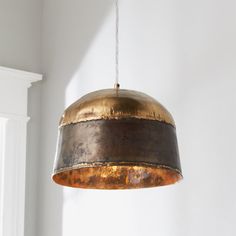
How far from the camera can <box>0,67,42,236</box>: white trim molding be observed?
3.53m

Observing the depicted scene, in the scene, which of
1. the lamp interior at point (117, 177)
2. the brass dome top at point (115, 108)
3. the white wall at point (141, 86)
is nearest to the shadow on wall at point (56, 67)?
the white wall at point (141, 86)

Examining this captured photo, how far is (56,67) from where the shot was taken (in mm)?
3725

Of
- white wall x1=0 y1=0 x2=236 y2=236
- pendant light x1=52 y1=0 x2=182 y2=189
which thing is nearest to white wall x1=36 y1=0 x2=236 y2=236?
white wall x1=0 y1=0 x2=236 y2=236

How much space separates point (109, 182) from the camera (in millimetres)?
2285

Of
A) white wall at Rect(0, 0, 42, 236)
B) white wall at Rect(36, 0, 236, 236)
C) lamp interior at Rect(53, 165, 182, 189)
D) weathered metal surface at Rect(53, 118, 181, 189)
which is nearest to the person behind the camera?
weathered metal surface at Rect(53, 118, 181, 189)

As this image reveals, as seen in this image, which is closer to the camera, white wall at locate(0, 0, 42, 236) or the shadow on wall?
the shadow on wall

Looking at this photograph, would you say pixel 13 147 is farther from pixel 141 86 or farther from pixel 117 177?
pixel 117 177

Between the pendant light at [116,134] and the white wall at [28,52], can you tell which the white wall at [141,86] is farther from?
the pendant light at [116,134]

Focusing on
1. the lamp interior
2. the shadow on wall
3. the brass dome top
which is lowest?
the lamp interior

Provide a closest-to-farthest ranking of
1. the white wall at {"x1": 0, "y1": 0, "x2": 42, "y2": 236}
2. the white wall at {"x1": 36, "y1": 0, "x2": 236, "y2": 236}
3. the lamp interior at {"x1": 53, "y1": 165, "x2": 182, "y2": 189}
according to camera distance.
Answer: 1. the lamp interior at {"x1": 53, "y1": 165, "x2": 182, "y2": 189}
2. the white wall at {"x1": 36, "y1": 0, "x2": 236, "y2": 236}
3. the white wall at {"x1": 0, "y1": 0, "x2": 42, "y2": 236}

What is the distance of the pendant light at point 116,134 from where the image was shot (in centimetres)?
186

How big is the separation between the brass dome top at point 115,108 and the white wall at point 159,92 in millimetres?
863

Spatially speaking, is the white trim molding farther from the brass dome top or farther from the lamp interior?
the brass dome top

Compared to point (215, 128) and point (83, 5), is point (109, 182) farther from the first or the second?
point (83, 5)
